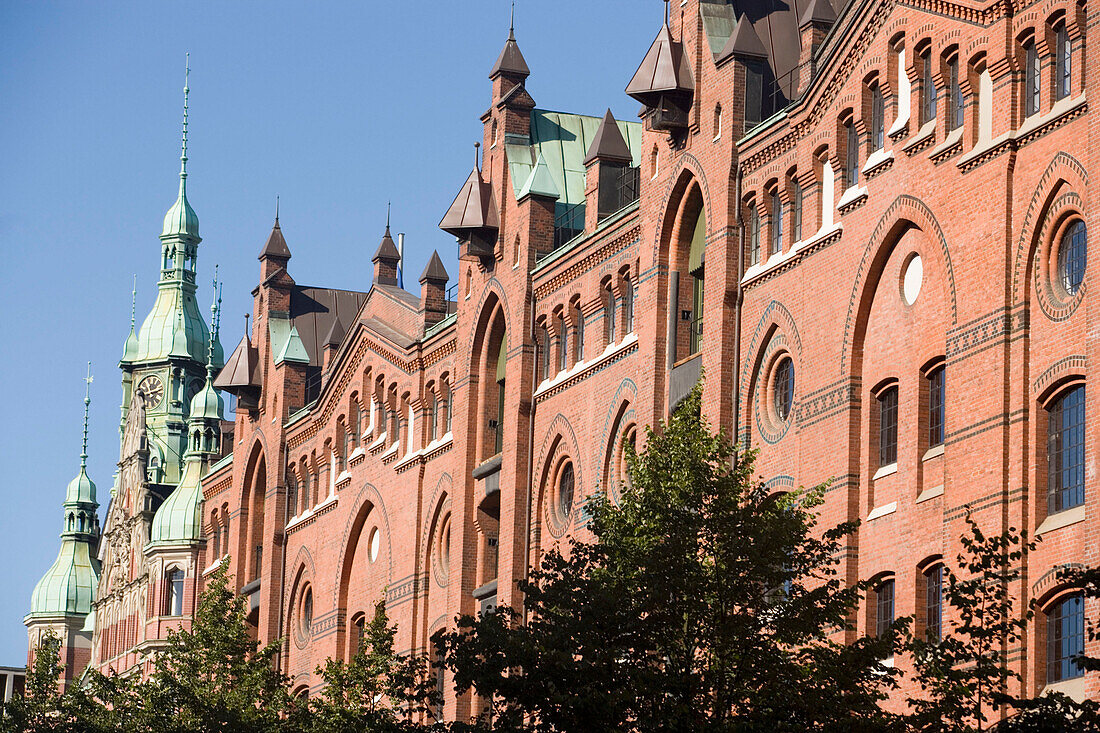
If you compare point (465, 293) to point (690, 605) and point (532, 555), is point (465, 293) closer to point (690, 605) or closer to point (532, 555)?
point (532, 555)

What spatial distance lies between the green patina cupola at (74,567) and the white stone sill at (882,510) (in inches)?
3658

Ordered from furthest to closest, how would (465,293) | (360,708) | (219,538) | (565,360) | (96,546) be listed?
(96,546), (219,538), (465,293), (565,360), (360,708)

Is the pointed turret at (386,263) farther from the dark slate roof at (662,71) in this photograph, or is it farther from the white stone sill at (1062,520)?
the white stone sill at (1062,520)

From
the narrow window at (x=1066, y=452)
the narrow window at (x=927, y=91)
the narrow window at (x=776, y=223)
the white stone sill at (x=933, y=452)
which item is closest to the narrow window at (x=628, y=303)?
the narrow window at (x=776, y=223)

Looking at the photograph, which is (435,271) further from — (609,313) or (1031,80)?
(1031,80)

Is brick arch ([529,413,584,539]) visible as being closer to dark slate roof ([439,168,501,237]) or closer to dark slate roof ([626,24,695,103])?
dark slate roof ([439,168,501,237])

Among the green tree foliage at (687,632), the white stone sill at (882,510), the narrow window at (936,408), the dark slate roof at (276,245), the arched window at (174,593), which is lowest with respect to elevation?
the green tree foliage at (687,632)

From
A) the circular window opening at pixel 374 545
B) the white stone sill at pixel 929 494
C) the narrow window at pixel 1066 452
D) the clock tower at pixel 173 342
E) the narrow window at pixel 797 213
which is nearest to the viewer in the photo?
the narrow window at pixel 1066 452

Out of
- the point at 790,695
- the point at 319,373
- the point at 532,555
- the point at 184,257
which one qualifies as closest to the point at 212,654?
the point at 532,555

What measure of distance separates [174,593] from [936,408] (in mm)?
61787

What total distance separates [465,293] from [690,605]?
2936cm

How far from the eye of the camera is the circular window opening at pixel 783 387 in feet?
145

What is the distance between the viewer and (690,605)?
1297 inches

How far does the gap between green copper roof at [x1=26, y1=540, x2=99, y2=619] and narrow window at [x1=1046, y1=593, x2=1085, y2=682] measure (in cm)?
9813
